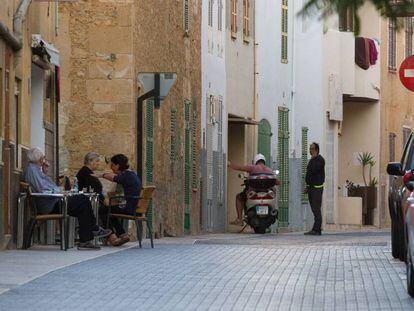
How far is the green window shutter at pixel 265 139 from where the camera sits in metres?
40.2

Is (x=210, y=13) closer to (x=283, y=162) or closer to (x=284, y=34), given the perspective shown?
(x=284, y=34)

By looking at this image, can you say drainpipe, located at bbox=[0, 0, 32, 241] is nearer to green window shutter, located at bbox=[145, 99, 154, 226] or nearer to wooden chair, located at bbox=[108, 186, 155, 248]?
wooden chair, located at bbox=[108, 186, 155, 248]

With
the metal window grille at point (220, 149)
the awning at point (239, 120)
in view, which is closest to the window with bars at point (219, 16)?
the metal window grille at point (220, 149)

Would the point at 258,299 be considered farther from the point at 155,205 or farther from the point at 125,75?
the point at 155,205

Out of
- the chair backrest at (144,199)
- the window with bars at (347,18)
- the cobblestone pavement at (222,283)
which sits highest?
the window with bars at (347,18)

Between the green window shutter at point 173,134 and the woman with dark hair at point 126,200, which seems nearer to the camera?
the woman with dark hair at point 126,200

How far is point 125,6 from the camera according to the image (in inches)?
1045

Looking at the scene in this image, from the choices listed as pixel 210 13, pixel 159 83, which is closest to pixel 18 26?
pixel 159 83

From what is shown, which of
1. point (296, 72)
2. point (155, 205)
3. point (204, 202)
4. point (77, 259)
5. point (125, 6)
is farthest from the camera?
point (296, 72)

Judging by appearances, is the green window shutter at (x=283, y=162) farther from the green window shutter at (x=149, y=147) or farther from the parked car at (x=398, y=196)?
the parked car at (x=398, y=196)

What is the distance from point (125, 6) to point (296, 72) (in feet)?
56.9

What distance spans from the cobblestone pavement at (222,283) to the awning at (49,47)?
12.8 ft

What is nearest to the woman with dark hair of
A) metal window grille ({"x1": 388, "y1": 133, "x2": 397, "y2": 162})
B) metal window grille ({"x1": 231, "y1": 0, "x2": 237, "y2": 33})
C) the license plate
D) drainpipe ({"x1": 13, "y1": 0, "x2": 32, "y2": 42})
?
drainpipe ({"x1": 13, "y1": 0, "x2": 32, "y2": 42})

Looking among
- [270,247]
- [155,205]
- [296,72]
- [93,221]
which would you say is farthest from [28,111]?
[296,72]
